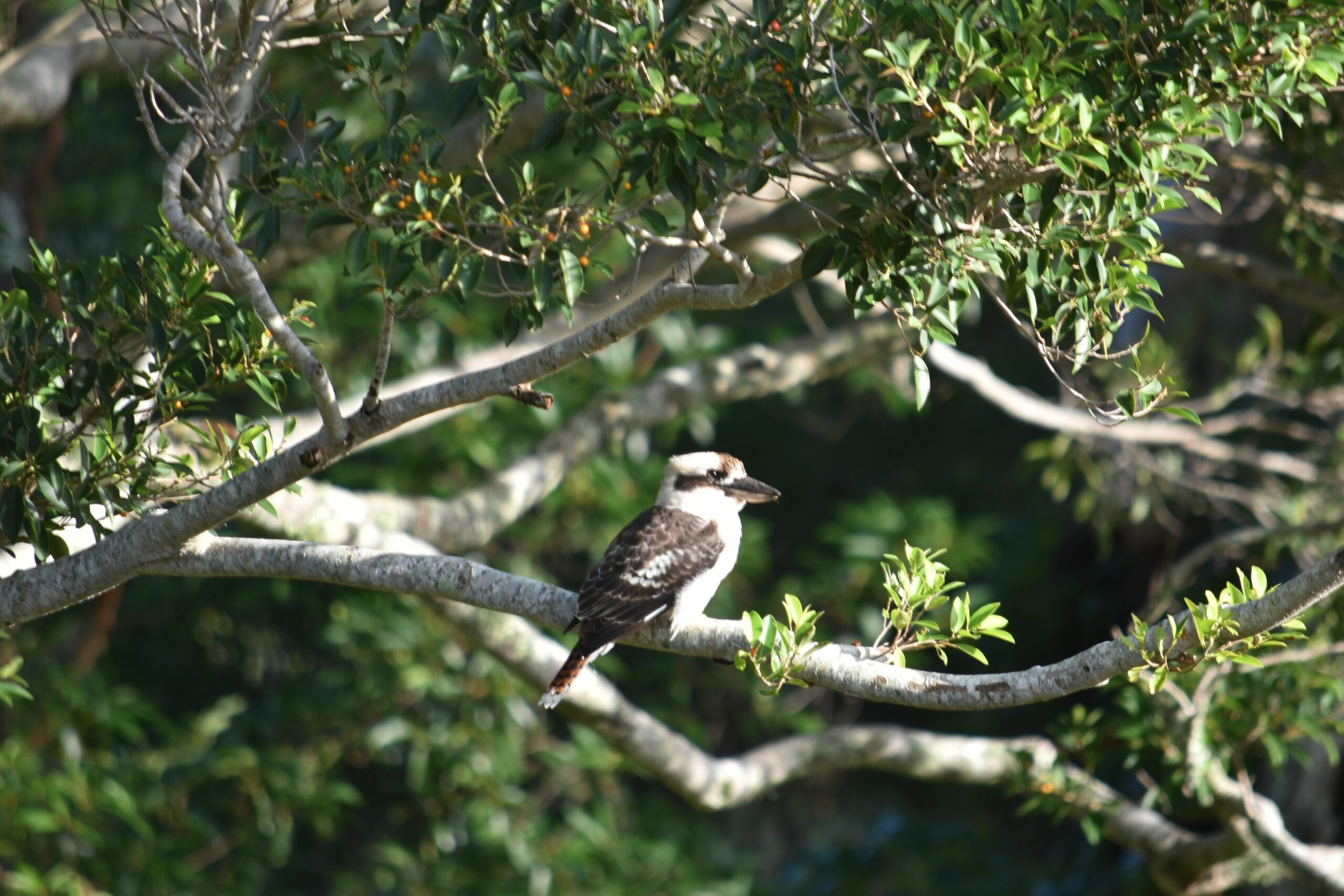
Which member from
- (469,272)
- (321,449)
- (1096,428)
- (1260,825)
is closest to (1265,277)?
(1096,428)

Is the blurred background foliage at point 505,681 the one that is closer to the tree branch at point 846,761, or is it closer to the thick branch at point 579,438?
the tree branch at point 846,761

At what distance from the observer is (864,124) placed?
2.56m

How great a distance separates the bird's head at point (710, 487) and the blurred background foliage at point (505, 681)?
4.00 ft

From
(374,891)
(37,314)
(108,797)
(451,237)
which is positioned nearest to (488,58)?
(451,237)

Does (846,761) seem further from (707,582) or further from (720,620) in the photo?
(720,620)

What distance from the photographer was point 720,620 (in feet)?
9.00

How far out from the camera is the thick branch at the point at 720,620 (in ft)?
7.09

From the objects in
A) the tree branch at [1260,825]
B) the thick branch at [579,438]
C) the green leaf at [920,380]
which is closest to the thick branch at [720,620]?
the green leaf at [920,380]

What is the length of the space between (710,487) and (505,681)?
2000 millimetres

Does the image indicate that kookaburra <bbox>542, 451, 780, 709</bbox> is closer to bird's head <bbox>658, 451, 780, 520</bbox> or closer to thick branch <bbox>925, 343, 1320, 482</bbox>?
bird's head <bbox>658, 451, 780, 520</bbox>

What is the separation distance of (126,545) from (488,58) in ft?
4.34

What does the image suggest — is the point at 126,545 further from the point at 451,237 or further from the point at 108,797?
the point at 108,797

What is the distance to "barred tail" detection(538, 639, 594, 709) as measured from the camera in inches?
130

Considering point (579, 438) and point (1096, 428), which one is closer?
point (579, 438)
